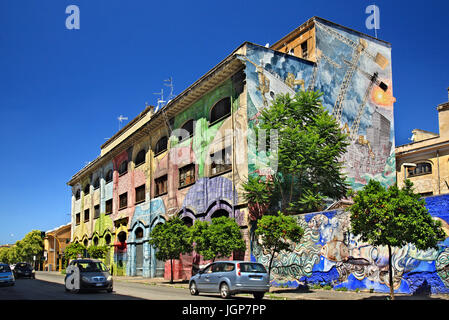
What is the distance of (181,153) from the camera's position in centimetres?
3684

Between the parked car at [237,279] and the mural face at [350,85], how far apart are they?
12.0 meters

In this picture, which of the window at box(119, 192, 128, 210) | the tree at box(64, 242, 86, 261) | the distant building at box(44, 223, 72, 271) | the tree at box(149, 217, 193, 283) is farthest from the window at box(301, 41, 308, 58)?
the distant building at box(44, 223, 72, 271)

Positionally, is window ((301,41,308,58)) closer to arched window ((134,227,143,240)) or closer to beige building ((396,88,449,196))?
beige building ((396,88,449,196))

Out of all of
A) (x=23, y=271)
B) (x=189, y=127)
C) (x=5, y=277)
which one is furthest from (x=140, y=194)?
(x=5, y=277)

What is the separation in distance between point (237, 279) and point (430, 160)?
30313mm

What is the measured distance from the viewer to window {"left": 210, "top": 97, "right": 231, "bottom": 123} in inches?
1232

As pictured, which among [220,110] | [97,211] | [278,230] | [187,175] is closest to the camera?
[278,230]

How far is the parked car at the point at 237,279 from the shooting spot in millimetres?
18609

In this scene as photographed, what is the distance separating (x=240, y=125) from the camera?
96.0 ft

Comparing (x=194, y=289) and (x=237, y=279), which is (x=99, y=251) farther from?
(x=237, y=279)

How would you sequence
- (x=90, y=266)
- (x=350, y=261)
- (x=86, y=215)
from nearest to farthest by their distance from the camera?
(x=350, y=261), (x=90, y=266), (x=86, y=215)

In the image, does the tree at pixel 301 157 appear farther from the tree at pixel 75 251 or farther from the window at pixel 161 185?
the tree at pixel 75 251

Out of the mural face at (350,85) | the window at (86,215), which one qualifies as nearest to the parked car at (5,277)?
the mural face at (350,85)
